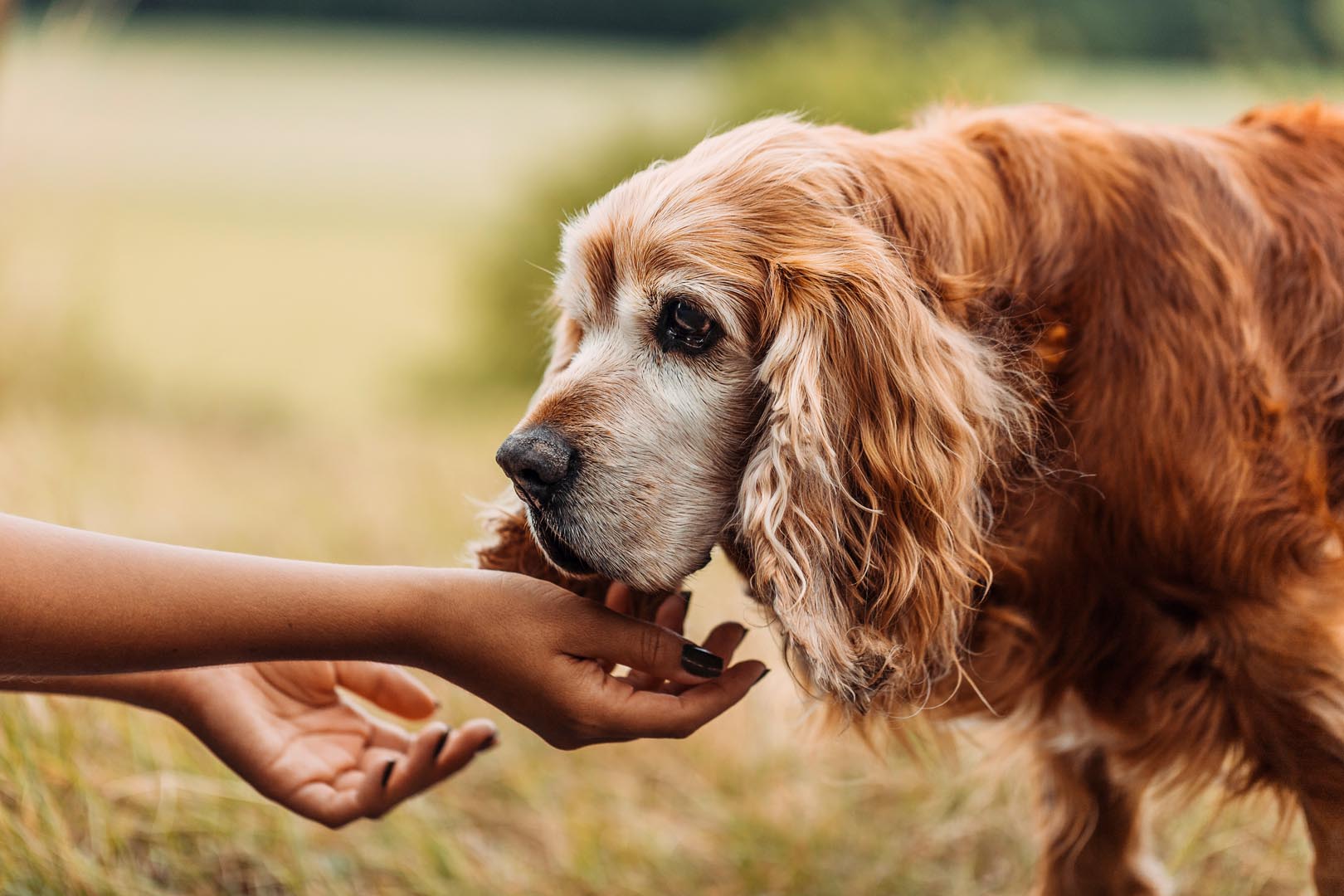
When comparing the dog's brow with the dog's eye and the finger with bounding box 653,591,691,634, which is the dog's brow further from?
the finger with bounding box 653,591,691,634

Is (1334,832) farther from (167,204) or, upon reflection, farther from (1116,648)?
(167,204)

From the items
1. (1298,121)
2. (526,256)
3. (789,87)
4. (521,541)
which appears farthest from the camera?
(526,256)

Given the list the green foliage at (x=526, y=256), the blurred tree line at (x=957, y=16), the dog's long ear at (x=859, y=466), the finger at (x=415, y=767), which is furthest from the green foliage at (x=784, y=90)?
the dog's long ear at (x=859, y=466)

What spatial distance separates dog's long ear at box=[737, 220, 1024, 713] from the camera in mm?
1753

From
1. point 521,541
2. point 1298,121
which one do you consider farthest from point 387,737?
point 1298,121

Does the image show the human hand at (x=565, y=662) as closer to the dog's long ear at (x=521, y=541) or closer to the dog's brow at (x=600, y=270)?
the dog's long ear at (x=521, y=541)

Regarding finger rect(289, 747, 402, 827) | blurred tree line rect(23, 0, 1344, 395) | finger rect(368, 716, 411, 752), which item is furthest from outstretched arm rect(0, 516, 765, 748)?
blurred tree line rect(23, 0, 1344, 395)

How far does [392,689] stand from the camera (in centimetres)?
224

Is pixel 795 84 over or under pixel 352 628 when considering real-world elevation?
over

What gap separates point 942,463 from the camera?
5.98 ft

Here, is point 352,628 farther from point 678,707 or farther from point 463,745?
point 678,707

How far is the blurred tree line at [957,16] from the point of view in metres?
5.11

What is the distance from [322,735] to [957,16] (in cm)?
1203

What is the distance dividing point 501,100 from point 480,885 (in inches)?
667
